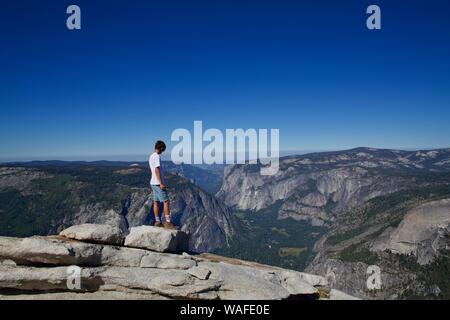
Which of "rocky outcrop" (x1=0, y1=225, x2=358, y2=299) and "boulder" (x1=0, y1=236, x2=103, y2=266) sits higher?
"boulder" (x1=0, y1=236, x2=103, y2=266)

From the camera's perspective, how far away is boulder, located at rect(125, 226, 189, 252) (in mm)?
29219

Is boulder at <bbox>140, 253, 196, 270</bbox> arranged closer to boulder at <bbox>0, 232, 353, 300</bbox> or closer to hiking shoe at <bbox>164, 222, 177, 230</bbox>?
boulder at <bbox>0, 232, 353, 300</bbox>

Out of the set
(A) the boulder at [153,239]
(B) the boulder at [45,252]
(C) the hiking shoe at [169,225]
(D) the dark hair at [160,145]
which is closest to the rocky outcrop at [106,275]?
(B) the boulder at [45,252]

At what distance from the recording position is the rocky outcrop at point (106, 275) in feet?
79.9

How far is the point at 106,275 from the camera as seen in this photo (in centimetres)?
2559

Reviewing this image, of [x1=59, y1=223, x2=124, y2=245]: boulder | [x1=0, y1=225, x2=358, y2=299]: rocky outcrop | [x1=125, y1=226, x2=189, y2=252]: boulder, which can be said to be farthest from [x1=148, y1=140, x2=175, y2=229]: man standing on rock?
[x1=0, y1=225, x2=358, y2=299]: rocky outcrop

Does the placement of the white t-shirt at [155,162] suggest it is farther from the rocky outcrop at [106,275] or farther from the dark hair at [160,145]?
the rocky outcrop at [106,275]

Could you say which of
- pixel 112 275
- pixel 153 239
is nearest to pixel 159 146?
pixel 153 239

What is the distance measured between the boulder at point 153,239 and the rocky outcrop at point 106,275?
0.98 meters

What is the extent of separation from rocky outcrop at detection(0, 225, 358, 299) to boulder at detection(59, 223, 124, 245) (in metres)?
0.08

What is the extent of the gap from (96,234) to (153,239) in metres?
4.42

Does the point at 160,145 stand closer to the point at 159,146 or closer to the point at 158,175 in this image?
the point at 159,146

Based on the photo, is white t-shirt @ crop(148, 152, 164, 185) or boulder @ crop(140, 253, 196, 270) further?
white t-shirt @ crop(148, 152, 164, 185)

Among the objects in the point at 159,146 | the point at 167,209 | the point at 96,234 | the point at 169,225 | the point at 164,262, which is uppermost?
the point at 159,146
